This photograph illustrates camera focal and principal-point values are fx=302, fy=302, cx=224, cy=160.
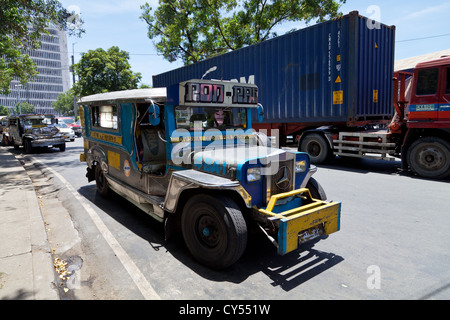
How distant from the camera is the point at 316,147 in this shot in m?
10.1

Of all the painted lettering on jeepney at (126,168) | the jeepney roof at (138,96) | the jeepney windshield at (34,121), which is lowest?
the painted lettering on jeepney at (126,168)

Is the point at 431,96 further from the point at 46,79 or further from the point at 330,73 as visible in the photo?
the point at 46,79

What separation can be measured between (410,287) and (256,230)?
1.54 meters

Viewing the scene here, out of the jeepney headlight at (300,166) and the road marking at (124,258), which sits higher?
the jeepney headlight at (300,166)

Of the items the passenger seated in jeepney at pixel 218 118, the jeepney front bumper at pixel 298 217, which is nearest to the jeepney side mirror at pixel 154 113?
the passenger seated in jeepney at pixel 218 118

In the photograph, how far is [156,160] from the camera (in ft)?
16.3

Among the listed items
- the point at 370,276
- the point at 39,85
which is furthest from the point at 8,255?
the point at 39,85

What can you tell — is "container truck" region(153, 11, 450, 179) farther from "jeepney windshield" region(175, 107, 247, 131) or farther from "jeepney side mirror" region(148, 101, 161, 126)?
"jeepney side mirror" region(148, 101, 161, 126)

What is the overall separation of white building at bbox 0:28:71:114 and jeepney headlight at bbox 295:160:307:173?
114 m

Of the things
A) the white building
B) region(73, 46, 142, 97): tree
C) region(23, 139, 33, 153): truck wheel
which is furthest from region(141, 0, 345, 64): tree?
the white building

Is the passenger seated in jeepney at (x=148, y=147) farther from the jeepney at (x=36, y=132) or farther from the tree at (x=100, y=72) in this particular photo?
the tree at (x=100, y=72)

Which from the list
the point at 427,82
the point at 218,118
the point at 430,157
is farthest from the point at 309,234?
the point at 427,82

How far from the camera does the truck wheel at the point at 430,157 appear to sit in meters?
7.29

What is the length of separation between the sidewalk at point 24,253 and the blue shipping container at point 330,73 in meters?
7.89
